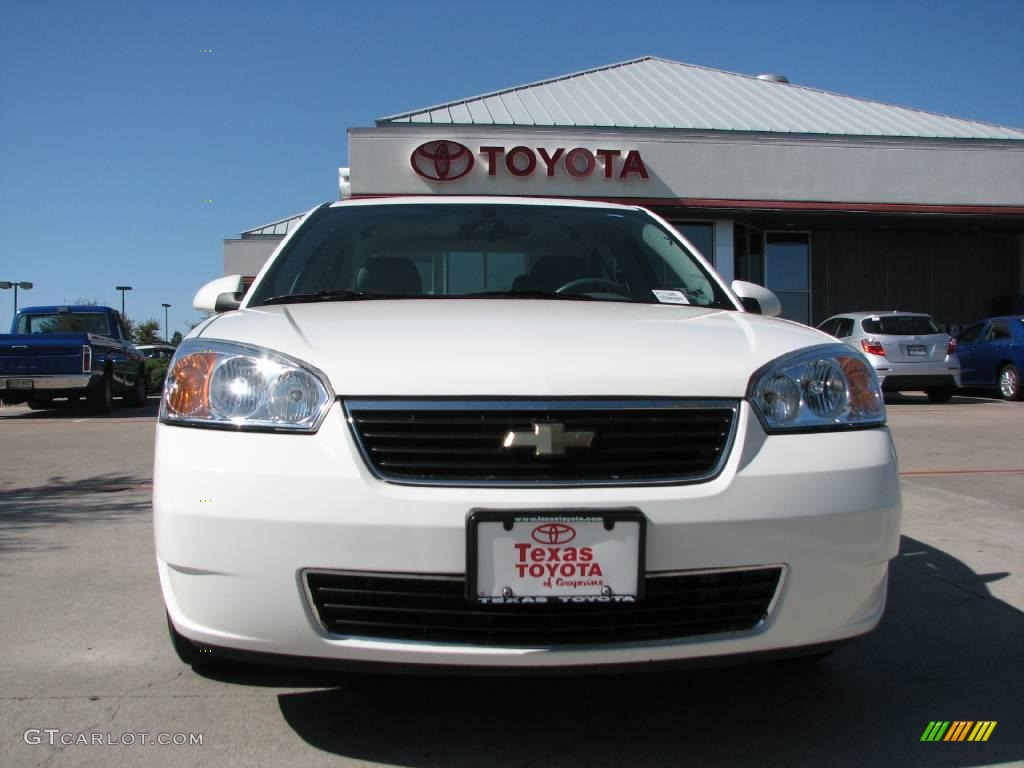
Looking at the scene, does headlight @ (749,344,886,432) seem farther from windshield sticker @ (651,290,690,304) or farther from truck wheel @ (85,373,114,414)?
truck wheel @ (85,373,114,414)

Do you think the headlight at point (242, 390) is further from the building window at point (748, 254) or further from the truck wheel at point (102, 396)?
the building window at point (748, 254)

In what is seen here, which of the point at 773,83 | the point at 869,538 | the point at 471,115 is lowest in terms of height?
the point at 869,538

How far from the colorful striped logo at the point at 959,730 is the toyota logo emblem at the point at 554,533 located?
3.68 feet

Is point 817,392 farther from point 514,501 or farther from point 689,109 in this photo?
point 689,109

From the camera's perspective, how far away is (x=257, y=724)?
7.71 ft

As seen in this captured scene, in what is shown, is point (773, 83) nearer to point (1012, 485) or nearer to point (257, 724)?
point (1012, 485)

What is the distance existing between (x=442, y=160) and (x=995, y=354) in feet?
33.0

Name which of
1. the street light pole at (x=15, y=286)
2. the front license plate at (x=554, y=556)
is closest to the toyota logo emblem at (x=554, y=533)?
the front license plate at (x=554, y=556)

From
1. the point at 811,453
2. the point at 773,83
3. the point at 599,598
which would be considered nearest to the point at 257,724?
the point at 599,598

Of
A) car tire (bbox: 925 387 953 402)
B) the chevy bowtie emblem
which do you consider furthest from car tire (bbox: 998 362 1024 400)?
the chevy bowtie emblem

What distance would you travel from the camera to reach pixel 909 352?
13203mm

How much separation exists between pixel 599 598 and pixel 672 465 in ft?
1.12

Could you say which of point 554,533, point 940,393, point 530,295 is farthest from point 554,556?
point 940,393

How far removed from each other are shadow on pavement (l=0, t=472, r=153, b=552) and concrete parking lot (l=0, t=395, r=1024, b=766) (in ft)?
3.65
